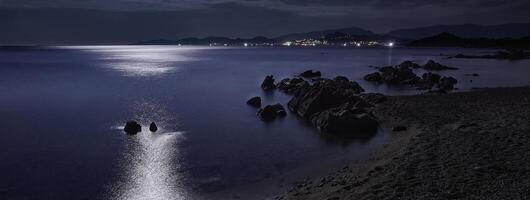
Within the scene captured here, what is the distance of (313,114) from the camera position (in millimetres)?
35500

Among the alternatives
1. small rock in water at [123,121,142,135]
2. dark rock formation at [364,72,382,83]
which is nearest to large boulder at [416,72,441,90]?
dark rock formation at [364,72,382,83]

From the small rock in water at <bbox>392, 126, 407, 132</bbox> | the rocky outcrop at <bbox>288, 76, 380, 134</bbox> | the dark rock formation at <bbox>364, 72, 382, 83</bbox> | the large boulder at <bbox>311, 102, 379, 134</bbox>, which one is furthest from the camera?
the dark rock formation at <bbox>364, 72, 382, 83</bbox>

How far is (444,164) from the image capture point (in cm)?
1766

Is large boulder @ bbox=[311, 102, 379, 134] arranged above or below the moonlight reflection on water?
above

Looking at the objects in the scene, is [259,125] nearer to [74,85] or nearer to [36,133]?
[36,133]

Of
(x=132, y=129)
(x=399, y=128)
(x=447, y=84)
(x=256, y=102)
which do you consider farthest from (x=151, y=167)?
(x=447, y=84)

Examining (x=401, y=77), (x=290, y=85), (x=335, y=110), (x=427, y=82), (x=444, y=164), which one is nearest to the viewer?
(x=444, y=164)

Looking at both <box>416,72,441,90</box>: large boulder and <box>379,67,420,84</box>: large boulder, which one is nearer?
<box>416,72,441,90</box>: large boulder

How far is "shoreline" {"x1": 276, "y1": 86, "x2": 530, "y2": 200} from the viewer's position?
46.9ft

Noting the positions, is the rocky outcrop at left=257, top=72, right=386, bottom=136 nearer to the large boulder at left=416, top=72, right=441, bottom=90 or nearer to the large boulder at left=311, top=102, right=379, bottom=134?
the large boulder at left=311, top=102, right=379, bottom=134

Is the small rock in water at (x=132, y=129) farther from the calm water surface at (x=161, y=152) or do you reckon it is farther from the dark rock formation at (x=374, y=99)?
the dark rock formation at (x=374, y=99)

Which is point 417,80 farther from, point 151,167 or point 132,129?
point 151,167

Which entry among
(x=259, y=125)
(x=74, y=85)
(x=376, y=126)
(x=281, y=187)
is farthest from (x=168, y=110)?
(x=74, y=85)

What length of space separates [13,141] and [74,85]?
45.3m
